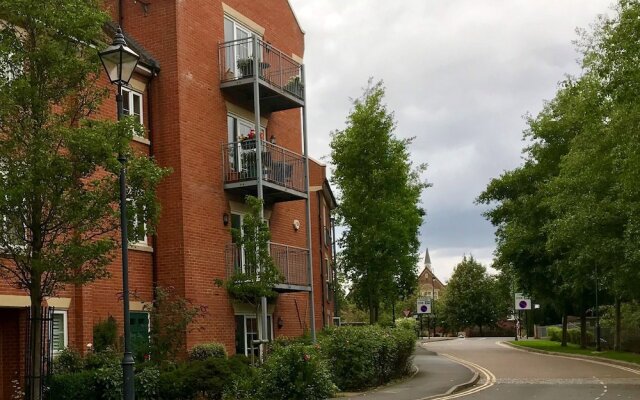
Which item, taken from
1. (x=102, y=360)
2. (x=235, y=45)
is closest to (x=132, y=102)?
(x=235, y=45)

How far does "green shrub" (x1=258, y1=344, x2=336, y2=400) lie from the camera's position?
14312 mm

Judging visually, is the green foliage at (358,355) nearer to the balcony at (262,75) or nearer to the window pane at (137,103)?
the balcony at (262,75)

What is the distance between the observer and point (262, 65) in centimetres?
2217

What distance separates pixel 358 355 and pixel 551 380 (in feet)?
21.1

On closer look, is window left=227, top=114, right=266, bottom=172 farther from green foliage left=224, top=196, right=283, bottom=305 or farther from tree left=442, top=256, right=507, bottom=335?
tree left=442, top=256, right=507, bottom=335

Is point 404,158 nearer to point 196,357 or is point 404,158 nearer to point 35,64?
point 196,357

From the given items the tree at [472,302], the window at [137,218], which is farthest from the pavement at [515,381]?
the tree at [472,302]

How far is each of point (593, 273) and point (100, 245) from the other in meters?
27.6

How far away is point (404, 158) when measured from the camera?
115 feet

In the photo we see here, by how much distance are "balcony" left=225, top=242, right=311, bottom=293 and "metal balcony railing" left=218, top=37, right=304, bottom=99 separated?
14.7 feet

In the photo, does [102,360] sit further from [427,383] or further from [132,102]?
[427,383]

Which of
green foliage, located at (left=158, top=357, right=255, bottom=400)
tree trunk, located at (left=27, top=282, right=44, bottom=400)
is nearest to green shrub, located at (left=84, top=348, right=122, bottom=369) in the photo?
Answer: green foliage, located at (left=158, top=357, right=255, bottom=400)

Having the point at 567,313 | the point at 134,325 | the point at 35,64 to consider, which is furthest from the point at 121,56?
the point at 567,313

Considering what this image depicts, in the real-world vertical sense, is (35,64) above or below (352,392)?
above
